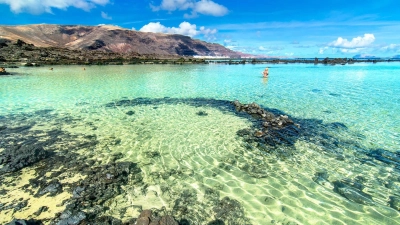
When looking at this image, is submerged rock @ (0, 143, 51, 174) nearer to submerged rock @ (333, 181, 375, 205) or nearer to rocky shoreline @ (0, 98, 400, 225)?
rocky shoreline @ (0, 98, 400, 225)

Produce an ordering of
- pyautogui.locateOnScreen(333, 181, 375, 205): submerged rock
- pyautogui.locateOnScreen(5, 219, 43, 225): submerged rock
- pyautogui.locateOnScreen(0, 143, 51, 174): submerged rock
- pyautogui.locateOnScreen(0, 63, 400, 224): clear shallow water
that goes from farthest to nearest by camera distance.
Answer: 1. pyautogui.locateOnScreen(0, 143, 51, 174): submerged rock
2. pyautogui.locateOnScreen(333, 181, 375, 205): submerged rock
3. pyautogui.locateOnScreen(0, 63, 400, 224): clear shallow water
4. pyautogui.locateOnScreen(5, 219, 43, 225): submerged rock

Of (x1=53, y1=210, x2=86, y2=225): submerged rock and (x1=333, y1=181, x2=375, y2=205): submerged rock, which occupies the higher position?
(x1=53, y1=210, x2=86, y2=225): submerged rock

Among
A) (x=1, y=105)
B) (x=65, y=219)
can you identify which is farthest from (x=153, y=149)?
(x=1, y=105)

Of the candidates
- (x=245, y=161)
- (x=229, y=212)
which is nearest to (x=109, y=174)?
(x=229, y=212)

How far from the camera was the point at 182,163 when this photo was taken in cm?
827

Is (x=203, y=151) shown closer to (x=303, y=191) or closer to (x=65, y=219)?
(x=303, y=191)

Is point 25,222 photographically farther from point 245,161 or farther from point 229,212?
point 245,161

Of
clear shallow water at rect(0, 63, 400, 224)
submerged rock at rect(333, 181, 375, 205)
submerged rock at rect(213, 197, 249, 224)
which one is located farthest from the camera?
submerged rock at rect(333, 181, 375, 205)

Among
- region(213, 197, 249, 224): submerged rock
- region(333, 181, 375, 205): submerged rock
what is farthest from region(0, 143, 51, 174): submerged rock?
region(333, 181, 375, 205): submerged rock

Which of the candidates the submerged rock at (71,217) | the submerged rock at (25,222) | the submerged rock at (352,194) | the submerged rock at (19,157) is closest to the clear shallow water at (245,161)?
the submerged rock at (352,194)

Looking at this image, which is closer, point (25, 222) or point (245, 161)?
point (25, 222)

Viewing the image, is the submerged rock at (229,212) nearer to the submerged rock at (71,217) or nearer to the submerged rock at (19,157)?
the submerged rock at (71,217)

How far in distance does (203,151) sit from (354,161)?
6140 mm

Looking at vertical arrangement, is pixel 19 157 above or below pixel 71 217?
above
